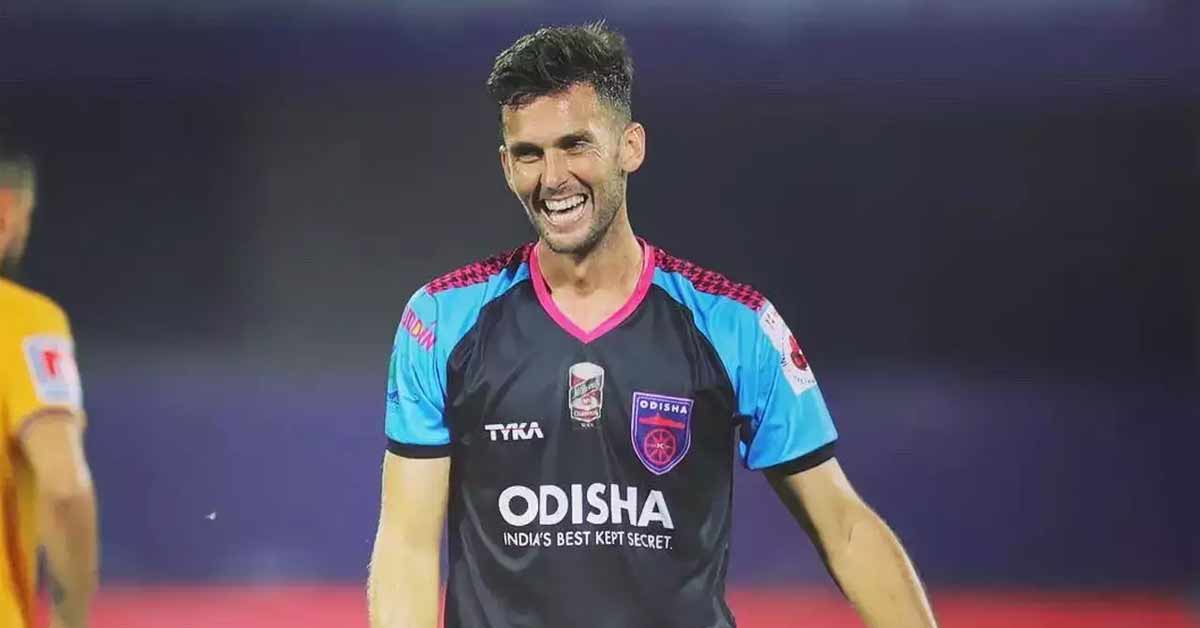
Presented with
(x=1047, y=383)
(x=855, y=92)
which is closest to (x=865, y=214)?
(x=855, y=92)

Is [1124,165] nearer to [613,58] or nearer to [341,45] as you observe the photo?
[613,58]

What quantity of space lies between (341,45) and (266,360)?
602 millimetres

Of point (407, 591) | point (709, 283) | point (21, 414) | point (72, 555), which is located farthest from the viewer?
point (72, 555)

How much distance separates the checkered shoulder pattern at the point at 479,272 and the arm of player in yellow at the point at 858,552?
509 mm

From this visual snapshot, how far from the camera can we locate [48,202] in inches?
103

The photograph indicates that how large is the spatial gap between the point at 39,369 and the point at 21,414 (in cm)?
10

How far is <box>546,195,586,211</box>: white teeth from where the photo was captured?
79.5 inches

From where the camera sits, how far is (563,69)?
204 cm

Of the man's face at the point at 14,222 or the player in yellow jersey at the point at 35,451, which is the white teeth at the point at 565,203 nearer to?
the player in yellow jersey at the point at 35,451

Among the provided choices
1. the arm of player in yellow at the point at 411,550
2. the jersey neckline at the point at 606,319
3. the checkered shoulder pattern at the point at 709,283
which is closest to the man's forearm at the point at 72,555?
the arm of player in yellow at the point at 411,550

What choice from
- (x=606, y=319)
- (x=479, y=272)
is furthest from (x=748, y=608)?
(x=479, y=272)

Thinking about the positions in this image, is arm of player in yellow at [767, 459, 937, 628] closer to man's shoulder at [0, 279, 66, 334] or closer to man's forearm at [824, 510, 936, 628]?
man's forearm at [824, 510, 936, 628]

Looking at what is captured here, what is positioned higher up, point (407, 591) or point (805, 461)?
point (805, 461)

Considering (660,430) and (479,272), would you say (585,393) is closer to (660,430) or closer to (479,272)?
(660,430)
